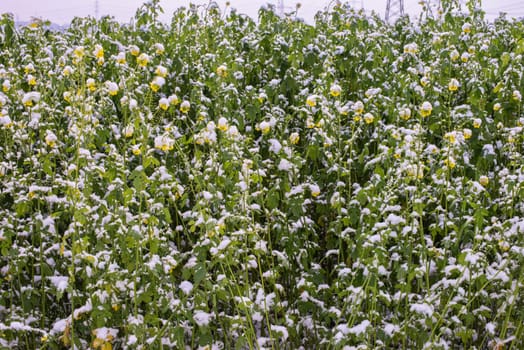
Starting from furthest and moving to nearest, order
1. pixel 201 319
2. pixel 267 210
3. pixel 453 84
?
pixel 453 84, pixel 267 210, pixel 201 319

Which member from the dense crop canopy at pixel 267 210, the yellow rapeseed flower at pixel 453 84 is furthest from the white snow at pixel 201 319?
the yellow rapeseed flower at pixel 453 84

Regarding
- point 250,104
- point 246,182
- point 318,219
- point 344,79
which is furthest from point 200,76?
point 246,182

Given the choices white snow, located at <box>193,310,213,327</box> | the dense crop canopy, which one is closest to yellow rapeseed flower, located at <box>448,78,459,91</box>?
the dense crop canopy

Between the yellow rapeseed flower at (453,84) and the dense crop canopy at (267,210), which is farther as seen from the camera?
the yellow rapeseed flower at (453,84)

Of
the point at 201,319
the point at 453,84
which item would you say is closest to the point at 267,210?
the point at 201,319

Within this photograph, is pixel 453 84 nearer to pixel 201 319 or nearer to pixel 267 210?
pixel 267 210

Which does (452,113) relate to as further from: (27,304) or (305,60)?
(27,304)

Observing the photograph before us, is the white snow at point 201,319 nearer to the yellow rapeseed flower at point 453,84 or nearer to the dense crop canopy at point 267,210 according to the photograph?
the dense crop canopy at point 267,210

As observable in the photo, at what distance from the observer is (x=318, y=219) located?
147 inches

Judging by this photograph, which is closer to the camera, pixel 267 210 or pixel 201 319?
pixel 201 319

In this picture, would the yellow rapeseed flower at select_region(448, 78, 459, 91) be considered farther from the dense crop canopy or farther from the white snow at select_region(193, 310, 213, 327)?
the white snow at select_region(193, 310, 213, 327)

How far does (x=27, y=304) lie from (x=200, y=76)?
2.20m

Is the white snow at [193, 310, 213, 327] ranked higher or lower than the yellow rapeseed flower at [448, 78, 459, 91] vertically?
lower

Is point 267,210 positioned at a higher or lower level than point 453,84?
lower
